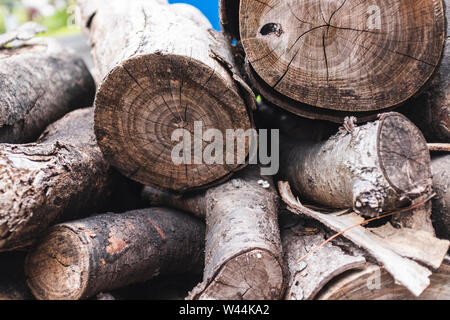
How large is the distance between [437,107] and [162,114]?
4.30ft

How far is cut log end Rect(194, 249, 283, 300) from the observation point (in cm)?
160

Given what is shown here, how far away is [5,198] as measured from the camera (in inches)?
63.8

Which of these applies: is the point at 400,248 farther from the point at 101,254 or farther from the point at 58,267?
the point at 58,267

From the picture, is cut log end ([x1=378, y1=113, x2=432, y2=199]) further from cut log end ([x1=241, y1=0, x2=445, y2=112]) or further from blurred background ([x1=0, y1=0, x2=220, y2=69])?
blurred background ([x1=0, y1=0, x2=220, y2=69])

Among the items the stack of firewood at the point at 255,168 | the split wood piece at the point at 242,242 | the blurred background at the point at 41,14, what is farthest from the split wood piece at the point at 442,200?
the blurred background at the point at 41,14

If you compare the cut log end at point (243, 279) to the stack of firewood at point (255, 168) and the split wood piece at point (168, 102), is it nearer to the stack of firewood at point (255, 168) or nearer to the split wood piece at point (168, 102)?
the stack of firewood at point (255, 168)

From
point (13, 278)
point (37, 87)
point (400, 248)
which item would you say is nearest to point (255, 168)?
point (400, 248)

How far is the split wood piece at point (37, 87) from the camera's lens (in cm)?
223

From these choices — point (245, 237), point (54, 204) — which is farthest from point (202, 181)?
point (54, 204)

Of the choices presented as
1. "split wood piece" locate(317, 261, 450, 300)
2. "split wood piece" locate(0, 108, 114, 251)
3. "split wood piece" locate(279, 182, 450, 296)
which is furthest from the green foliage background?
"split wood piece" locate(317, 261, 450, 300)

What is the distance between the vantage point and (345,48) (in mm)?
1793

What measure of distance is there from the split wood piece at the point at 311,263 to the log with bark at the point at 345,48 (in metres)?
0.60

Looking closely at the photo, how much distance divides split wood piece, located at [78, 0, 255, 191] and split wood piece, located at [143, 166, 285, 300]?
5.1 inches
